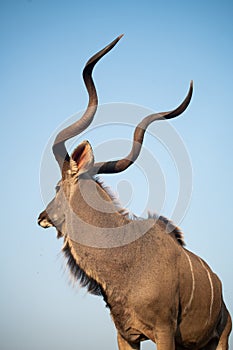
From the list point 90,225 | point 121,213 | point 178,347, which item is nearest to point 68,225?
point 90,225

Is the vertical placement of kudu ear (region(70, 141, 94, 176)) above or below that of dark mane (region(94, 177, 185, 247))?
above

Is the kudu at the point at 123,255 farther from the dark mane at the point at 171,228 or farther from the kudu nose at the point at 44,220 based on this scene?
the dark mane at the point at 171,228

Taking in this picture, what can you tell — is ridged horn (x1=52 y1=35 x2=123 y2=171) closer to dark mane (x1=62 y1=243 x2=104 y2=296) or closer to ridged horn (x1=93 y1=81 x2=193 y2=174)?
ridged horn (x1=93 y1=81 x2=193 y2=174)

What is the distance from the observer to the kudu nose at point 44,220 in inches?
297

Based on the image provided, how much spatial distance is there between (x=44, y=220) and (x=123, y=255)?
1.27 meters

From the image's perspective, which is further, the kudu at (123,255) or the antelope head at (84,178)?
the antelope head at (84,178)

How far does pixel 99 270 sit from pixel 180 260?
129cm

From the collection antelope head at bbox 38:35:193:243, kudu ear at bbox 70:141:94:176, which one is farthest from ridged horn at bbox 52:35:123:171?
kudu ear at bbox 70:141:94:176

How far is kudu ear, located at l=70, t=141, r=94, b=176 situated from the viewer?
282 inches

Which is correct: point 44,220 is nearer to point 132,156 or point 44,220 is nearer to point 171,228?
point 132,156

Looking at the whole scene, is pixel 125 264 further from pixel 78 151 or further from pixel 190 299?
pixel 78 151

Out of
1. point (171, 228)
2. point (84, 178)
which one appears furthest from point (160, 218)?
point (84, 178)

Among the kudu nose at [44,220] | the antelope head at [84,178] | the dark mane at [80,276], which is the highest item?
the antelope head at [84,178]

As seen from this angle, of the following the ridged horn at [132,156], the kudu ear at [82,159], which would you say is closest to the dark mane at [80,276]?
the kudu ear at [82,159]
